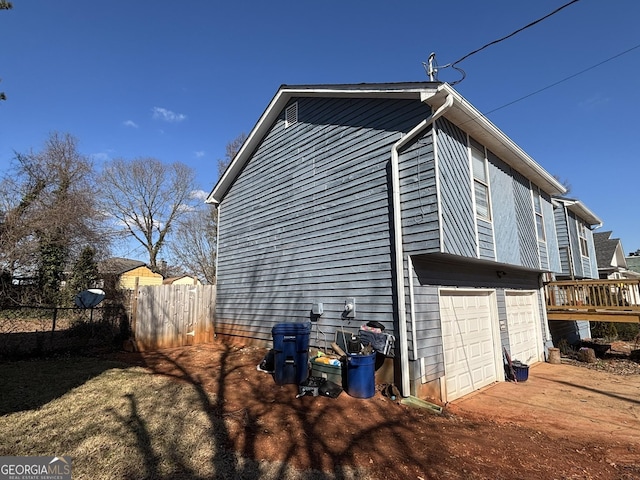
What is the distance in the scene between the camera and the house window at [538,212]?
431 inches

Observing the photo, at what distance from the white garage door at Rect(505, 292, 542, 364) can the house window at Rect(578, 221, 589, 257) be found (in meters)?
7.32

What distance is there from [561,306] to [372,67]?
10413 mm

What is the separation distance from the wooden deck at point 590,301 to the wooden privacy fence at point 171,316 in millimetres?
11592

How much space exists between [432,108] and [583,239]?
15.2 m

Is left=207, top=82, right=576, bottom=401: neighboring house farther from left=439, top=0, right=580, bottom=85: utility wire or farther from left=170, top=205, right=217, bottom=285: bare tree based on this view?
left=170, top=205, right=217, bottom=285: bare tree

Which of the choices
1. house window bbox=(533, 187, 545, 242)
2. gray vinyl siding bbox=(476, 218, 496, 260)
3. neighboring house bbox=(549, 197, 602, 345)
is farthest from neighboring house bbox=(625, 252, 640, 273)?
gray vinyl siding bbox=(476, 218, 496, 260)

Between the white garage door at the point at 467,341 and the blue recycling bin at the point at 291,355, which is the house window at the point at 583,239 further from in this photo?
the blue recycling bin at the point at 291,355

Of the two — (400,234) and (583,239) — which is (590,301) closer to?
(583,239)

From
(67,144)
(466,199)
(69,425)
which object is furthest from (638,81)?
(67,144)

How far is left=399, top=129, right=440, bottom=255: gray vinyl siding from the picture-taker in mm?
5973

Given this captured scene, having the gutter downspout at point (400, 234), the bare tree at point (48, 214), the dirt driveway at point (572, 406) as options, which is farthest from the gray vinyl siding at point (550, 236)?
the bare tree at point (48, 214)

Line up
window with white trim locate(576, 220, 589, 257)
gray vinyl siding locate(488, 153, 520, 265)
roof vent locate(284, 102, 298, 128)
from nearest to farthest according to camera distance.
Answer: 1. gray vinyl siding locate(488, 153, 520, 265)
2. roof vent locate(284, 102, 298, 128)
3. window with white trim locate(576, 220, 589, 257)

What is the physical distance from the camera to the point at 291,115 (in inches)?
369

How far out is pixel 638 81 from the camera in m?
8.30
